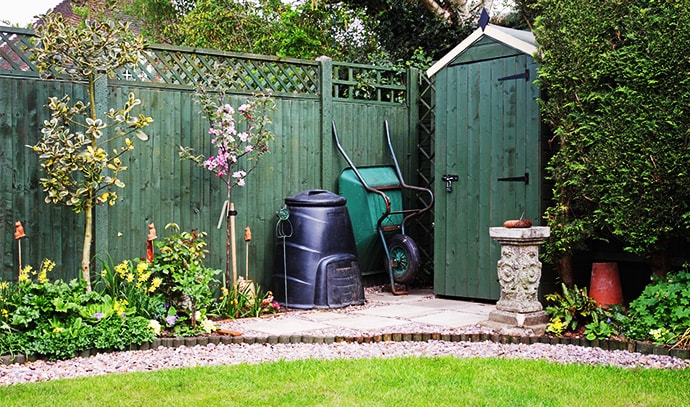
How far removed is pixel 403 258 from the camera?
7141 mm

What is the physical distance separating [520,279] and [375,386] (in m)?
1.84

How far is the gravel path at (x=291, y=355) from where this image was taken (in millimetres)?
4199

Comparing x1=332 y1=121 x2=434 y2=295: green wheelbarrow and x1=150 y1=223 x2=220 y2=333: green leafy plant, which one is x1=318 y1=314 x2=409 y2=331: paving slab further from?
x1=332 y1=121 x2=434 y2=295: green wheelbarrow

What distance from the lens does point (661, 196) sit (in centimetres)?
480

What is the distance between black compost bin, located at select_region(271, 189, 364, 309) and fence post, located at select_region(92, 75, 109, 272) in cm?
138

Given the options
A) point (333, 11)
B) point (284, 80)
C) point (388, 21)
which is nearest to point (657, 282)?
point (284, 80)

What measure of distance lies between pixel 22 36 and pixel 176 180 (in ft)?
4.90

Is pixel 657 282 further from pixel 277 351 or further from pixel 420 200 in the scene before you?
pixel 420 200

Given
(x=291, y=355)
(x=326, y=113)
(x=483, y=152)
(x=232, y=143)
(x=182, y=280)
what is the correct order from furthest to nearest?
(x=326, y=113) < (x=483, y=152) < (x=232, y=143) < (x=182, y=280) < (x=291, y=355)

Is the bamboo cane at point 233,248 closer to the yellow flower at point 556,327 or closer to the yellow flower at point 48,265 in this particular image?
the yellow flower at point 48,265

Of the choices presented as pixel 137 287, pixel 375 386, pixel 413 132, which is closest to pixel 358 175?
pixel 413 132

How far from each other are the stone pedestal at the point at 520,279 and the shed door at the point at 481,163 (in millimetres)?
854

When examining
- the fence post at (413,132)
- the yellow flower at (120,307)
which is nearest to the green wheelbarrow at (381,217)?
the fence post at (413,132)

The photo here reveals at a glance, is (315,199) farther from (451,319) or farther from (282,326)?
(451,319)
